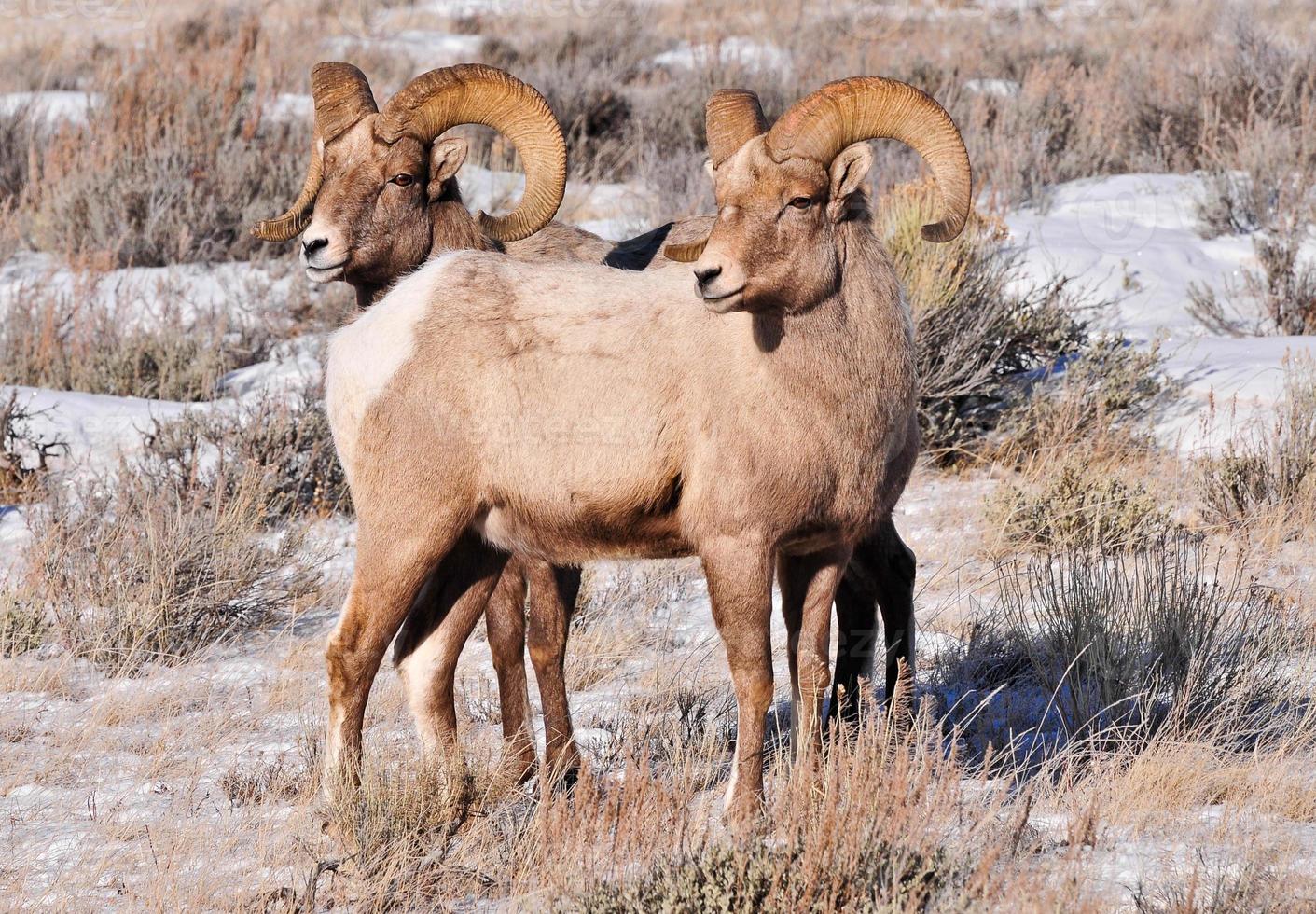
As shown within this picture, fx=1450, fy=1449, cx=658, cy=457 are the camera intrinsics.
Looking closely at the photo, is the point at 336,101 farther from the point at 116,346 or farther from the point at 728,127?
the point at 116,346

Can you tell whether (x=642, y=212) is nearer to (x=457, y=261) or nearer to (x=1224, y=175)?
(x=1224, y=175)

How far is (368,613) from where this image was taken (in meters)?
4.20

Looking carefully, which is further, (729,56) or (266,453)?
(729,56)

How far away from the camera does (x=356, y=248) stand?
17.1 feet

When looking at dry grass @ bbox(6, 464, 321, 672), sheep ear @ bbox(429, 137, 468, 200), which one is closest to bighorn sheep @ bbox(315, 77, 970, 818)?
sheep ear @ bbox(429, 137, 468, 200)

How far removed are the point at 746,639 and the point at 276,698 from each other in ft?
7.23

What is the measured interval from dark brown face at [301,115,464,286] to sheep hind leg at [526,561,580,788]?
1.29m

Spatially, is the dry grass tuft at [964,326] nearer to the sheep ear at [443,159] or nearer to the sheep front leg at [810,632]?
the sheep ear at [443,159]

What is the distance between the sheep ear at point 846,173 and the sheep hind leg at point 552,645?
1.51 m

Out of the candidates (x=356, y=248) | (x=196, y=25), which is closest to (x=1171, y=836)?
(x=356, y=248)

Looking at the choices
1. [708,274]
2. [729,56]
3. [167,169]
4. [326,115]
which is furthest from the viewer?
[729,56]

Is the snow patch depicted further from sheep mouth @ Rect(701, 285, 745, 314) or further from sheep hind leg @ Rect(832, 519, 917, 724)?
sheep mouth @ Rect(701, 285, 745, 314)

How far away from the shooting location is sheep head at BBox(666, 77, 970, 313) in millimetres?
3875

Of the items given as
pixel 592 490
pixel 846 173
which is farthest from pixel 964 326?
pixel 592 490
